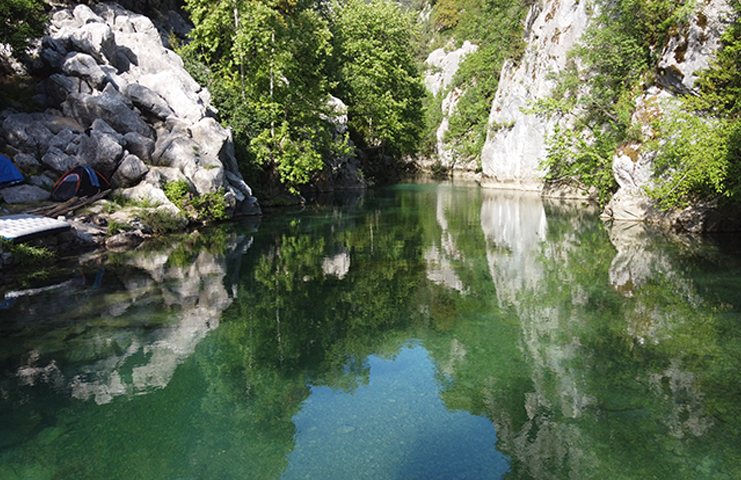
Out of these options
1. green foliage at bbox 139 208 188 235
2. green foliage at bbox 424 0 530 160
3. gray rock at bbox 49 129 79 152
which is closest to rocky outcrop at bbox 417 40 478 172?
green foliage at bbox 424 0 530 160

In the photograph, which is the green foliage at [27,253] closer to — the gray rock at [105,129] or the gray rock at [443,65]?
the gray rock at [105,129]

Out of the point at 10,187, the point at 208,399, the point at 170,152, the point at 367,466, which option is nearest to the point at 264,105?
the point at 170,152

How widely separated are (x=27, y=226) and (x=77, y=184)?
357cm

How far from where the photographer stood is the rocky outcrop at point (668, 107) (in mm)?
17344

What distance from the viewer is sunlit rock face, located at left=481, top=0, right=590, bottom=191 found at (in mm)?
33031

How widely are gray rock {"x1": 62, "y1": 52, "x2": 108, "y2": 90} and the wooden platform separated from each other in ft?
27.1

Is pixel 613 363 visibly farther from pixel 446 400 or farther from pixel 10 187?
pixel 10 187

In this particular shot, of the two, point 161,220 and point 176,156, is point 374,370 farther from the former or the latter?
point 176,156

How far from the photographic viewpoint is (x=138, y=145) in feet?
62.9

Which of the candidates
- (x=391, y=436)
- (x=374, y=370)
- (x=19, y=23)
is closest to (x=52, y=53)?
(x=19, y=23)

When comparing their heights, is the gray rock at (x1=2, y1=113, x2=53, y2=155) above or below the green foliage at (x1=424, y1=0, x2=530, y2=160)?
below

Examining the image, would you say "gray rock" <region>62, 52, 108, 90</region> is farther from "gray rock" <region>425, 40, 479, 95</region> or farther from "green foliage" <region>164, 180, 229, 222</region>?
"gray rock" <region>425, 40, 479, 95</region>

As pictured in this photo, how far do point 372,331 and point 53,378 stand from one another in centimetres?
486

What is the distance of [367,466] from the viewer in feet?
15.8
